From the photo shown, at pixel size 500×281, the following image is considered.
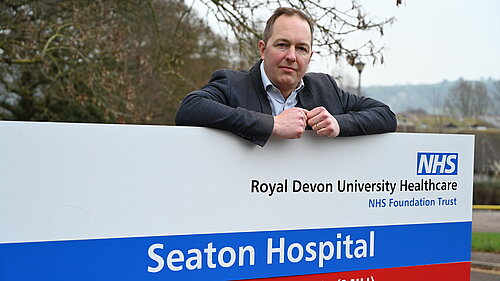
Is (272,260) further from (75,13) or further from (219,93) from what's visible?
(75,13)

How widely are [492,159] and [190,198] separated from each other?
44.2 metres

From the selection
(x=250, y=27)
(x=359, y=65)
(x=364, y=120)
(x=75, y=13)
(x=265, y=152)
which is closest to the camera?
(x=265, y=152)

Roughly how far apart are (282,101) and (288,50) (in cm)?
25

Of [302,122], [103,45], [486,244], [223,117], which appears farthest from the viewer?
[486,244]

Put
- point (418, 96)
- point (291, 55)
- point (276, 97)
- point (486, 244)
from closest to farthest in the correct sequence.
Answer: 1. point (291, 55)
2. point (276, 97)
3. point (486, 244)
4. point (418, 96)

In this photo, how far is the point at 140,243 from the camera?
2.62 m

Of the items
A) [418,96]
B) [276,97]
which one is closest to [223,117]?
[276,97]

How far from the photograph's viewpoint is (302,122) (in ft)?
9.22

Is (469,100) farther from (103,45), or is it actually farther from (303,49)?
(303,49)

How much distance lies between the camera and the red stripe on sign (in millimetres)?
2994

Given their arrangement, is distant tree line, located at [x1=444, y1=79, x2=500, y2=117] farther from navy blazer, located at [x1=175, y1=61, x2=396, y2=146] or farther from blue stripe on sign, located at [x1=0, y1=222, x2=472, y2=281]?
navy blazer, located at [x1=175, y1=61, x2=396, y2=146]

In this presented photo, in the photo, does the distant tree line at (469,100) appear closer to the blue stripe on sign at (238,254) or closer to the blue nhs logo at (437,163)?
the blue nhs logo at (437,163)

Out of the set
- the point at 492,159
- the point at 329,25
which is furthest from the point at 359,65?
the point at 492,159

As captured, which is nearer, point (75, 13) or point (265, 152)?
point (265, 152)
